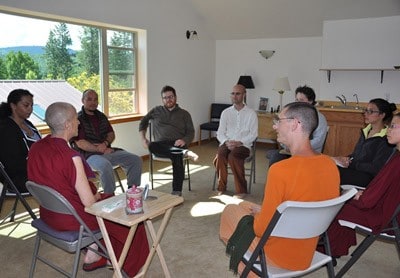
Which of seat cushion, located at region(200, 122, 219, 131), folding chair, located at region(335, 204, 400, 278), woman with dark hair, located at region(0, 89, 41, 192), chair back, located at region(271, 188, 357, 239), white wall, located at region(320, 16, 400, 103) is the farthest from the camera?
seat cushion, located at region(200, 122, 219, 131)

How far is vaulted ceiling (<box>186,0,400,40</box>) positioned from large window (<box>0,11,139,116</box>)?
1684 mm

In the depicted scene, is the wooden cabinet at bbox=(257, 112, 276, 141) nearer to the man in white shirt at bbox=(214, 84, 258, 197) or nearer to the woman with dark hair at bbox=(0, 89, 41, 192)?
the man in white shirt at bbox=(214, 84, 258, 197)

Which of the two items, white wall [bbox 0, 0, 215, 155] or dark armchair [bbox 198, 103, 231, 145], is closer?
white wall [bbox 0, 0, 215, 155]

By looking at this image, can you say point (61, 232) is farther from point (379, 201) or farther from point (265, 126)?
point (265, 126)

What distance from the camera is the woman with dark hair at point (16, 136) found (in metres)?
2.93

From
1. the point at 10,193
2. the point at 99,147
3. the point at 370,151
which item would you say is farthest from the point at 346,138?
the point at 10,193

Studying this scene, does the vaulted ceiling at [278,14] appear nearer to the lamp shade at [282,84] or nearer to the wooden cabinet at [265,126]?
the lamp shade at [282,84]

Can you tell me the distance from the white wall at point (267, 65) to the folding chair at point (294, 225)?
16.9 ft

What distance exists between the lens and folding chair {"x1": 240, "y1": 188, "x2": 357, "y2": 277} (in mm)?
1501

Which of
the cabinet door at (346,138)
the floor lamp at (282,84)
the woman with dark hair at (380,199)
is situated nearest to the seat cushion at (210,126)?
the floor lamp at (282,84)

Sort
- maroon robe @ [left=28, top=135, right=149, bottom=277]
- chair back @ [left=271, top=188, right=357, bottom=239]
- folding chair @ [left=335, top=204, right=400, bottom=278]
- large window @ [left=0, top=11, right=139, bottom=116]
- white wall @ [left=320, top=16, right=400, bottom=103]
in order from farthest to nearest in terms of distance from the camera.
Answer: white wall @ [left=320, top=16, right=400, bottom=103] < large window @ [left=0, top=11, right=139, bottom=116] < folding chair @ [left=335, top=204, right=400, bottom=278] < maroon robe @ [left=28, top=135, right=149, bottom=277] < chair back @ [left=271, top=188, right=357, bottom=239]

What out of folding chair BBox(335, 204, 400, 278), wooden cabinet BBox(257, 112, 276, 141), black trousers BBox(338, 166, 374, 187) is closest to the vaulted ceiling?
wooden cabinet BBox(257, 112, 276, 141)

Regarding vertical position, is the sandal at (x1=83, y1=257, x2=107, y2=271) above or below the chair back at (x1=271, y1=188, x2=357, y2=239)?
below

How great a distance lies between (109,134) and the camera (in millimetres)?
3857
